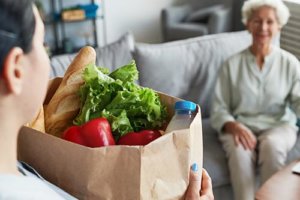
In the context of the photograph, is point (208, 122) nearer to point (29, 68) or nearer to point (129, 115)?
point (129, 115)

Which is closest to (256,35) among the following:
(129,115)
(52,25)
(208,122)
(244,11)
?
(244,11)

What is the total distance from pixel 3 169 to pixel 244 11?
210cm

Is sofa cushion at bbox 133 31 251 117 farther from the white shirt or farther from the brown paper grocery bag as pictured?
the brown paper grocery bag

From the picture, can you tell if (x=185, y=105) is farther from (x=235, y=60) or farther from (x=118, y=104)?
→ (x=235, y=60)

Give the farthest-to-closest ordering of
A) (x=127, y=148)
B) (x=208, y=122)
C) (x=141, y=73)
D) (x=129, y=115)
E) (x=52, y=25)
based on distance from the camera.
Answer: (x=52, y=25) < (x=208, y=122) < (x=141, y=73) < (x=129, y=115) < (x=127, y=148)

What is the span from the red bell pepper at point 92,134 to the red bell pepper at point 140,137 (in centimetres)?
2

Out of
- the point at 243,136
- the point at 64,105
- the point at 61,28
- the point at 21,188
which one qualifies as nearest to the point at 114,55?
the point at 243,136

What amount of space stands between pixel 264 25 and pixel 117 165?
1811 millimetres

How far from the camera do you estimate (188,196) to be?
0.81 m

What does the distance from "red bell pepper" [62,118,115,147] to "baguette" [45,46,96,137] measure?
5 centimetres

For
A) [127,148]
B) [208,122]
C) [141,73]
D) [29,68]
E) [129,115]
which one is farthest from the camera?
[208,122]

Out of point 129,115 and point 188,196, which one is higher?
point 129,115

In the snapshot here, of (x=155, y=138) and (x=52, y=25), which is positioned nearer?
(x=155, y=138)

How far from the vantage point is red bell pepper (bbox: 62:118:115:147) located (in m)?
0.78
